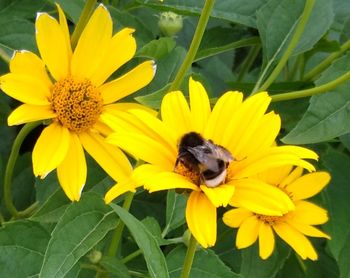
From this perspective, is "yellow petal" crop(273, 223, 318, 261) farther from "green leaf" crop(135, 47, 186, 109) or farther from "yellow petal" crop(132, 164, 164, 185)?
"yellow petal" crop(132, 164, 164, 185)

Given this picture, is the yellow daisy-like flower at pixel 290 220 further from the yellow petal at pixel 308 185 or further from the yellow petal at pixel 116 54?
the yellow petal at pixel 116 54

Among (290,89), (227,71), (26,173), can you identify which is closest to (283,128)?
(290,89)

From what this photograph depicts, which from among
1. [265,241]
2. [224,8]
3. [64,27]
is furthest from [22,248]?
[224,8]

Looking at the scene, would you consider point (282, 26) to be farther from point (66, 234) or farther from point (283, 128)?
point (66, 234)

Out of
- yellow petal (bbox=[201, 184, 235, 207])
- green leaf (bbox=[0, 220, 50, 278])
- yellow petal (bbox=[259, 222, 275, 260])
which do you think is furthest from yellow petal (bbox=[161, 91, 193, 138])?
yellow petal (bbox=[259, 222, 275, 260])

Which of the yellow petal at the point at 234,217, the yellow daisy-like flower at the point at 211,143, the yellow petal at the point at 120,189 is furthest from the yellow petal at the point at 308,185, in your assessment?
the yellow petal at the point at 120,189
